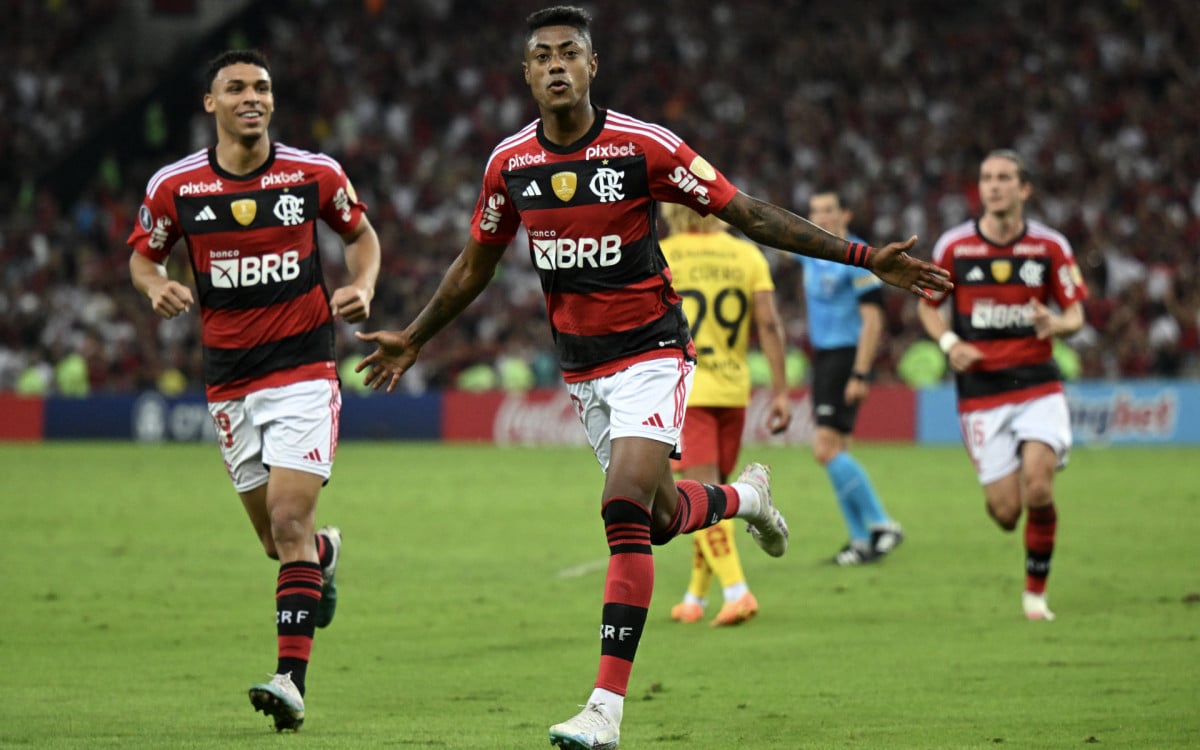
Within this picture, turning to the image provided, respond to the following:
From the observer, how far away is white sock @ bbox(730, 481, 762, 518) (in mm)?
7597

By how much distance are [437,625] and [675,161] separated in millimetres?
4256

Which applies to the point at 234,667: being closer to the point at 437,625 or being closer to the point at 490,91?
the point at 437,625

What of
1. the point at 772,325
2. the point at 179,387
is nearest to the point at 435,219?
the point at 179,387

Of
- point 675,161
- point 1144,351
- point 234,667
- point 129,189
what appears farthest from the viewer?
point 129,189

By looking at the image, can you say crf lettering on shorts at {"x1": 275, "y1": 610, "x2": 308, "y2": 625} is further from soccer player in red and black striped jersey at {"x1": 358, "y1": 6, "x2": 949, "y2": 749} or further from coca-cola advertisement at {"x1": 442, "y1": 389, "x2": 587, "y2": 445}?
coca-cola advertisement at {"x1": 442, "y1": 389, "x2": 587, "y2": 445}

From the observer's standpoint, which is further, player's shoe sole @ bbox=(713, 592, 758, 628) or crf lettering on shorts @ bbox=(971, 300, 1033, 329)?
crf lettering on shorts @ bbox=(971, 300, 1033, 329)

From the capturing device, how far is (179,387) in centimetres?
2905

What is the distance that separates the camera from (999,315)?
1024 cm

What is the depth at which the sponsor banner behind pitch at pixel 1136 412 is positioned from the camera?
2503 centimetres

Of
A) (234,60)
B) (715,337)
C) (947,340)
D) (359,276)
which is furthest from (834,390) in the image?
(234,60)

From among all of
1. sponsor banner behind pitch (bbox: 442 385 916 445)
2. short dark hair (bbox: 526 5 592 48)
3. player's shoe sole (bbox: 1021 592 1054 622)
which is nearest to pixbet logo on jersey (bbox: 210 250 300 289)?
short dark hair (bbox: 526 5 592 48)

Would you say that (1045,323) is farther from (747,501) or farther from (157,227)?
(157,227)

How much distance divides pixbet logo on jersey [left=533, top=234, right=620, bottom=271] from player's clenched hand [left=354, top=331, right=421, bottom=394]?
0.71 meters

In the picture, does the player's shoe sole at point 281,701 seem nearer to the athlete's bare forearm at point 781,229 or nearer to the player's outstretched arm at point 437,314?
the player's outstretched arm at point 437,314
